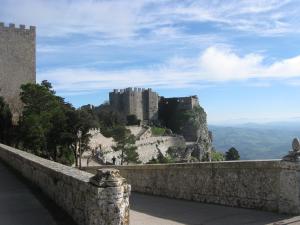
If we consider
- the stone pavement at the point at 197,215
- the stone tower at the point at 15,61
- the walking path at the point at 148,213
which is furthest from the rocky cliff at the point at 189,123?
the walking path at the point at 148,213

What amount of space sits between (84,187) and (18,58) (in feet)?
163

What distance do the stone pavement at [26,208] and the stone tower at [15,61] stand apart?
41.9 m

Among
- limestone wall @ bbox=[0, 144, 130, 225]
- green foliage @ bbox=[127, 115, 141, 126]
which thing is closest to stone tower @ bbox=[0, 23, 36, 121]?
green foliage @ bbox=[127, 115, 141, 126]

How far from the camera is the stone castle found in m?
91.2

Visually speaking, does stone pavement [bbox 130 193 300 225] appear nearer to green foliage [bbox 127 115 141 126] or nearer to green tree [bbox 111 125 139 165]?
green tree [bbox 111 125 139 165]

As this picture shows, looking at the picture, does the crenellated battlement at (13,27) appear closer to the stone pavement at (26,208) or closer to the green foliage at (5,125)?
the green foliage at (5,125)

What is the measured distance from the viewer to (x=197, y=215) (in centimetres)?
1028

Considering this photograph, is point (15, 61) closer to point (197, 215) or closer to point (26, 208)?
point (26, 208)

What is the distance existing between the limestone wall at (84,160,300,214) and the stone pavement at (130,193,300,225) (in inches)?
8.8

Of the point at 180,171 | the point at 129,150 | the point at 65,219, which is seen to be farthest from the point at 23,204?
the point at 129,150

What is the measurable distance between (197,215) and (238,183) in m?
1.16

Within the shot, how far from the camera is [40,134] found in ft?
124

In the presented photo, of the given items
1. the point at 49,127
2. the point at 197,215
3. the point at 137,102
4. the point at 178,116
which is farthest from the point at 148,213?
the point at 178,116

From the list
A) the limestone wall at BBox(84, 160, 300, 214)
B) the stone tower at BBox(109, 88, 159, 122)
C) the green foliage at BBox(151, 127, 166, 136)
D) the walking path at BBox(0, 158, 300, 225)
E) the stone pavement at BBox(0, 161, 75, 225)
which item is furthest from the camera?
the stone tower at BBox(109, 88, 159, 122)
